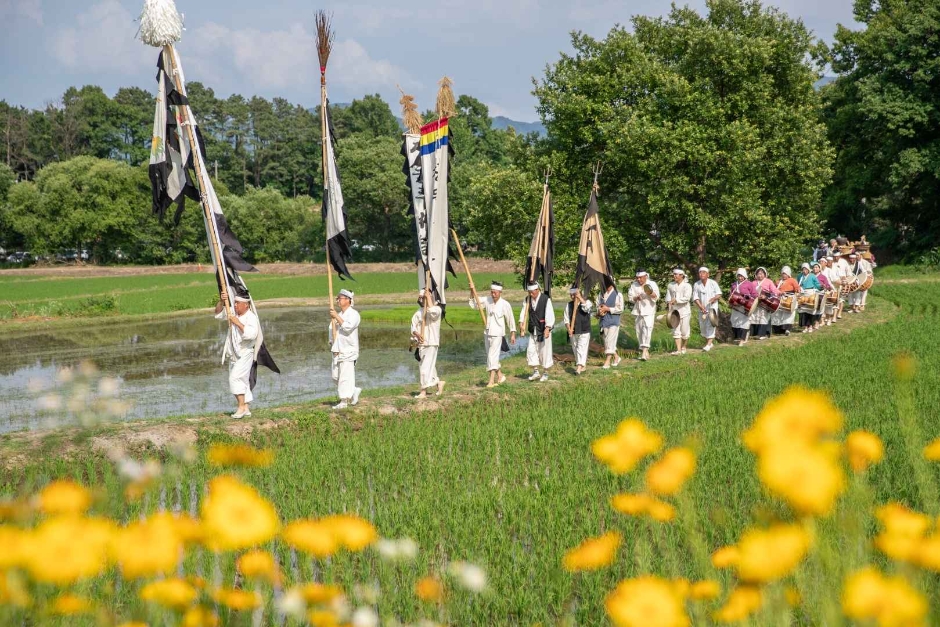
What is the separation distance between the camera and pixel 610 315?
50.4ft

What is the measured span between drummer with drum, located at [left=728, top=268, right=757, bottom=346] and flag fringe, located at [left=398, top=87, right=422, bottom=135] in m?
8.42

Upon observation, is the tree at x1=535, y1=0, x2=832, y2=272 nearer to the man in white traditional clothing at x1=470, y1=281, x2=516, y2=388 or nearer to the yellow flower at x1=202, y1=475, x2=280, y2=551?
the man in white traditional clothing at x1=470, y1=281, x2=516, y2=388

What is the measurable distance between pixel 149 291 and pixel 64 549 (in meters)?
38.5

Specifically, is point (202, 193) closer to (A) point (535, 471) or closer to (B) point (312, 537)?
→ (A) point (535, 471)

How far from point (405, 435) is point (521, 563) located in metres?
4.52

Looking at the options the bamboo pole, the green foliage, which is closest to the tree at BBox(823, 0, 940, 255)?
the bamboo pole

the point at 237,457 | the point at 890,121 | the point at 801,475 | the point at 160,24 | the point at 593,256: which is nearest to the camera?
the point at 801,475

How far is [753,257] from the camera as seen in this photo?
1814 centimetres

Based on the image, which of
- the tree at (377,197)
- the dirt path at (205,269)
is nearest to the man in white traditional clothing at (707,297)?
the dirt path at (205,269)

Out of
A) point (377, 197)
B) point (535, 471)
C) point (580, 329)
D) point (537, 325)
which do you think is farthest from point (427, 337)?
point (377, 197)

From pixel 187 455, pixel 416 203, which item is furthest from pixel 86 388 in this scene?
pixel 416 203

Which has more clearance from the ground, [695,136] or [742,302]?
[695,136]

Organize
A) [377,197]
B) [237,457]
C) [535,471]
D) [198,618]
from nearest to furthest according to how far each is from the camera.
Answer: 1. [198,618]
2. [237,457]
3. [535,471]
4. [377,197]

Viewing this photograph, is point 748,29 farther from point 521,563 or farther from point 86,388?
point 86,388
